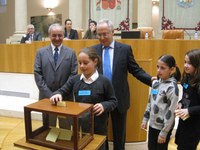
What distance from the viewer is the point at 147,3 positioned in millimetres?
6660

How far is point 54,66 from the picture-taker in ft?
7.60

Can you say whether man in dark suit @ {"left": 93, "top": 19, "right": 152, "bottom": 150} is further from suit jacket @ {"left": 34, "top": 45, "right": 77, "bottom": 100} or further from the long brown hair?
the long brown hair

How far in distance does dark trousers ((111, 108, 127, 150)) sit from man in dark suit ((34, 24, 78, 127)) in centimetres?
43

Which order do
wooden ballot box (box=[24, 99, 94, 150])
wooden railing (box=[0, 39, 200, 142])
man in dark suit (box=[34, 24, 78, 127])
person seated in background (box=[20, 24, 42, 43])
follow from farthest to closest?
person seated in background (box=[20, 24, 42, 43])
wooden railing (box=[0, 39, 200, 142])
man in dark suit (box=[34, 24, 78, 127])
wooden ballot box (box=[24, 99, 94, 150])

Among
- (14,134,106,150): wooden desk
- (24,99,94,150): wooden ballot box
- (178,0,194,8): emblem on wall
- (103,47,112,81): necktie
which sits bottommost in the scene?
(14,134,106,150): wooden desk

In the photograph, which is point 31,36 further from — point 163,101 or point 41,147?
point 41,147

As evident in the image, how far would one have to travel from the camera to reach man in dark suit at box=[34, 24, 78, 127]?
2285 mm

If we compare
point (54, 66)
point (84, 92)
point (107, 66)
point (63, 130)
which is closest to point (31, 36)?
point (54, 66)

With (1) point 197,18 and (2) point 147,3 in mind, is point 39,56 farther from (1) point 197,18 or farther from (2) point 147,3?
(1) point 197,18

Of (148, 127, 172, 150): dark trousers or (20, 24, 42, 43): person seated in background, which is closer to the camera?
(148, 127, 172, 150): dark trousers

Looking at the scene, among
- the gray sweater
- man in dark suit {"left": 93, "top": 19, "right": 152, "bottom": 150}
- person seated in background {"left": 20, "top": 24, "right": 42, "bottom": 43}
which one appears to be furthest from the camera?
person seated in background {"left": 20, "top": 24, "right": 42, "bottom": 43}

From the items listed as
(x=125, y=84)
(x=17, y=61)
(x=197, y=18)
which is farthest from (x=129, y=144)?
(x=197, y=18)

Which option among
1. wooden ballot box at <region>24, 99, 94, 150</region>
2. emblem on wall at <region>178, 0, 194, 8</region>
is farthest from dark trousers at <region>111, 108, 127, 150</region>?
emblem on wall at <region>178, 0, 194, 8</region>

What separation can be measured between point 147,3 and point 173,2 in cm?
112
